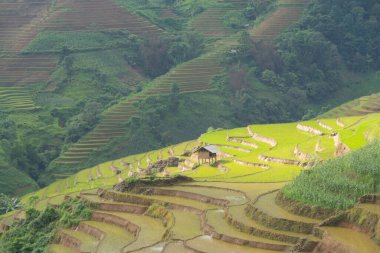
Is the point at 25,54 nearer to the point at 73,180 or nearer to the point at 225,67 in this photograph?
the point at 225,67

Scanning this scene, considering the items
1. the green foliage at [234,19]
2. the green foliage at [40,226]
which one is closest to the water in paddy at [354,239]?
the green foliage at [40,226]

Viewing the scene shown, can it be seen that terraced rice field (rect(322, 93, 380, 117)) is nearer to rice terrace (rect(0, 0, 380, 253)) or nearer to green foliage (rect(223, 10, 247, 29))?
rice terrace (rect(0, 0, 380, 253))

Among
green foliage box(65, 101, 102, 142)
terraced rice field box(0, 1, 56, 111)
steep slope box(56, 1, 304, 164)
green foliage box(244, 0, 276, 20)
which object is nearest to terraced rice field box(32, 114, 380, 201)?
steep slope box(56, 1, 304, 164)

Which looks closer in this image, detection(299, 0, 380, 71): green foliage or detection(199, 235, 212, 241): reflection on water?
detection(199, 235, 212, 241): reflection on water

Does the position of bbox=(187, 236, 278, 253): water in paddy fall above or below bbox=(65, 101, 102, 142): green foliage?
above

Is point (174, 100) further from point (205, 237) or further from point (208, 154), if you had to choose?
point (205, 237)

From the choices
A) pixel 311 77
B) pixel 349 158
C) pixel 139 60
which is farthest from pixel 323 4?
pixel 349 158

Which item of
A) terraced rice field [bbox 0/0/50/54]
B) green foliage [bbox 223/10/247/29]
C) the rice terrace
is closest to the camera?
the rice terrace
